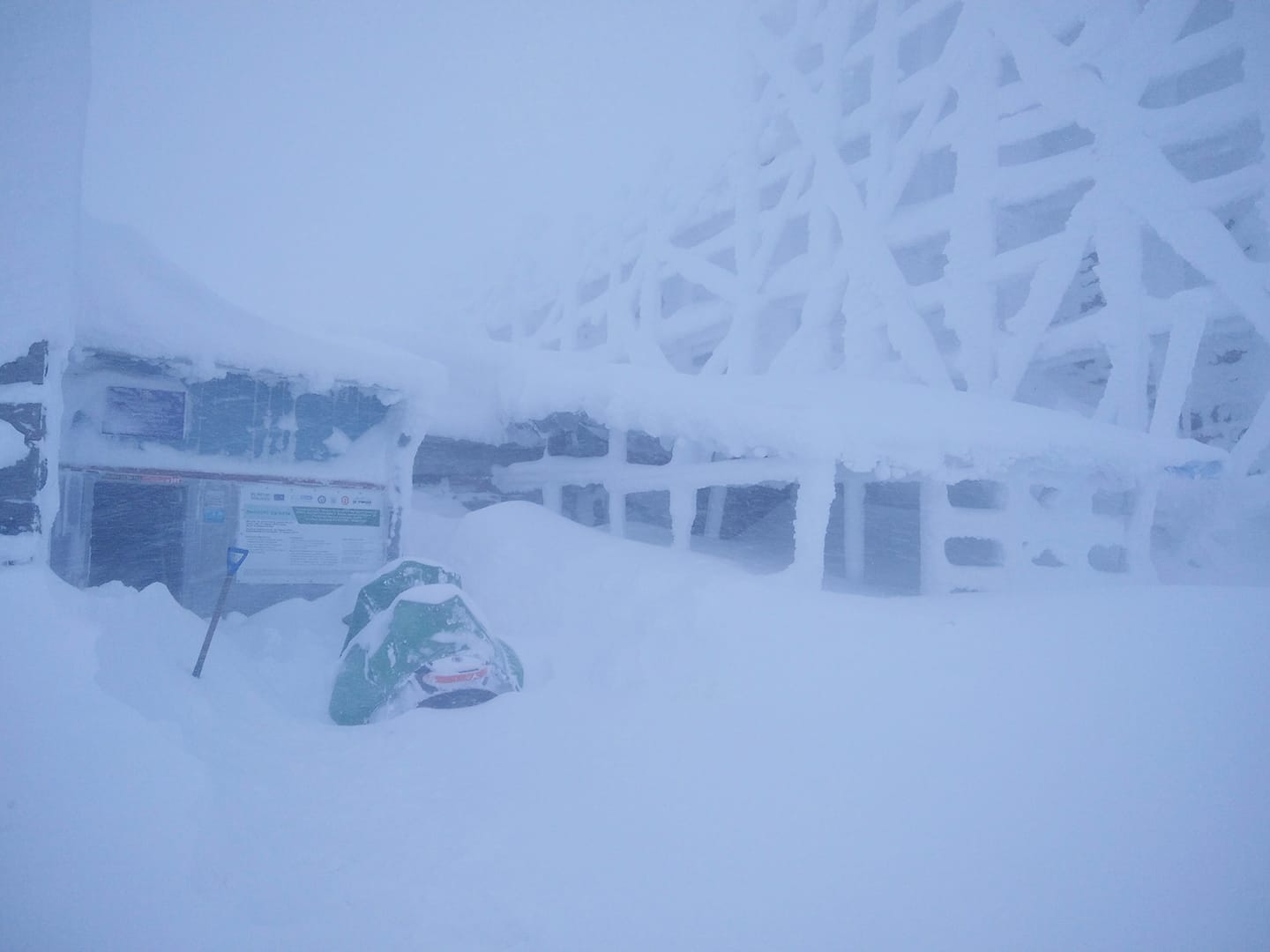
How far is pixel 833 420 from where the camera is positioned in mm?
5883

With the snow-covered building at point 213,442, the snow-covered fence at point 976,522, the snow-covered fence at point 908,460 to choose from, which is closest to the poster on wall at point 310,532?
the snow-covered building at point 213,442

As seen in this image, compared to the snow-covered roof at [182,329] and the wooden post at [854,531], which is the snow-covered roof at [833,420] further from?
the snow-covered roof at [182,329]

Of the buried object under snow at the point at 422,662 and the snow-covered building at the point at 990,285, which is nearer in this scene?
the buried object under snow at the point at 422,662

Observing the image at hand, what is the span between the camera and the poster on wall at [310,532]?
6781 millimetres

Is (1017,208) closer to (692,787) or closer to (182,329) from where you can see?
(692,787)

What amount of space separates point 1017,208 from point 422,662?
11.3m

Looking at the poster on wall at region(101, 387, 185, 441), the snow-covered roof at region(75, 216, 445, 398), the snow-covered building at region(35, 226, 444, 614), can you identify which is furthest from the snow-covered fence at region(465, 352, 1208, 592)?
the poster on wall at region(101, 387, 185, 441)

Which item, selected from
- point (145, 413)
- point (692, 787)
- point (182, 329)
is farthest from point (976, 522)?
point (145, 413)

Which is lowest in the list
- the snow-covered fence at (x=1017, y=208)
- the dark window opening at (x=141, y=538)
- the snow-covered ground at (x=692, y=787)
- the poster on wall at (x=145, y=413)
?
the snow-covered ground at (x=692, y=787)

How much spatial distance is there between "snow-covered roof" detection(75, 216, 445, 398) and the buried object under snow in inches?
118

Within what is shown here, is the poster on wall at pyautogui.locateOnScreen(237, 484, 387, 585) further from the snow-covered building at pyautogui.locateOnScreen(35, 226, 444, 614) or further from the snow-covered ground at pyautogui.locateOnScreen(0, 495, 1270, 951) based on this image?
the snow-covered ground at pyautogui.locateOnScreen(0, 495, 1270, 951)

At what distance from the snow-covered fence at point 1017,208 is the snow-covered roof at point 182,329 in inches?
285

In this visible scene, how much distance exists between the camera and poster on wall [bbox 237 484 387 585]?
6.78 m

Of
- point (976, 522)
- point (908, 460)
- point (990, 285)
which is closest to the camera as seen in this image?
point (908, 460)
